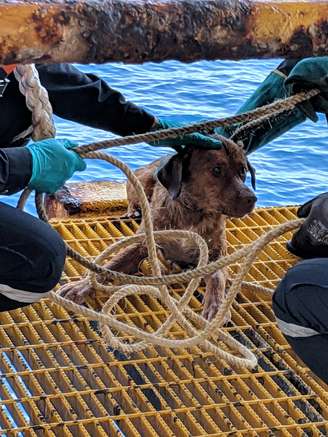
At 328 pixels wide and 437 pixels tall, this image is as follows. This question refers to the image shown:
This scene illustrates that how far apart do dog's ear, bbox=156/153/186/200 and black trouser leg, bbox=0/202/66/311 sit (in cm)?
109

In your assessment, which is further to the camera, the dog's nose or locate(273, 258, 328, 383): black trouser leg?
the dog's nose

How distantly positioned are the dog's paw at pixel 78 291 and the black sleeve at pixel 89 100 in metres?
0.78

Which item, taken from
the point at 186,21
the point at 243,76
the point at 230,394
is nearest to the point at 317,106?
the point at 230,394

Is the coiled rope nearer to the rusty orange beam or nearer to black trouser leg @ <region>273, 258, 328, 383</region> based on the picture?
black trouser leg @ <region>273, 258, 328, 383</region>

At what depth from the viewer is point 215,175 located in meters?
4.84

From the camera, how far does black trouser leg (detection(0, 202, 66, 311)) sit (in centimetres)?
367

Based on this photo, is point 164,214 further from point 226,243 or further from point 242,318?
point 242,318

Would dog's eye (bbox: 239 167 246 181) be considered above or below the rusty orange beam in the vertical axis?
below

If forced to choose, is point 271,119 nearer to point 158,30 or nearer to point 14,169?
point 14,169

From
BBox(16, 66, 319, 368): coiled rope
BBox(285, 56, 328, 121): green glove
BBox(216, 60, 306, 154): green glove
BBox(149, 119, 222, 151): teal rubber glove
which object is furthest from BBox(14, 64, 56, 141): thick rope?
BBox(216, 60, 306, 154): green glove

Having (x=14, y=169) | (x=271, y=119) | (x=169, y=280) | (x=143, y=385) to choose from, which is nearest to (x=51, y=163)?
(x=14, y=169)

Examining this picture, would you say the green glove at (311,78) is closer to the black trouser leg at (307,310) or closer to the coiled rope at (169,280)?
the coiled rope at (169,280)

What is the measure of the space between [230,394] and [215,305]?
64cm

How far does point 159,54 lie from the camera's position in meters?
2.66
